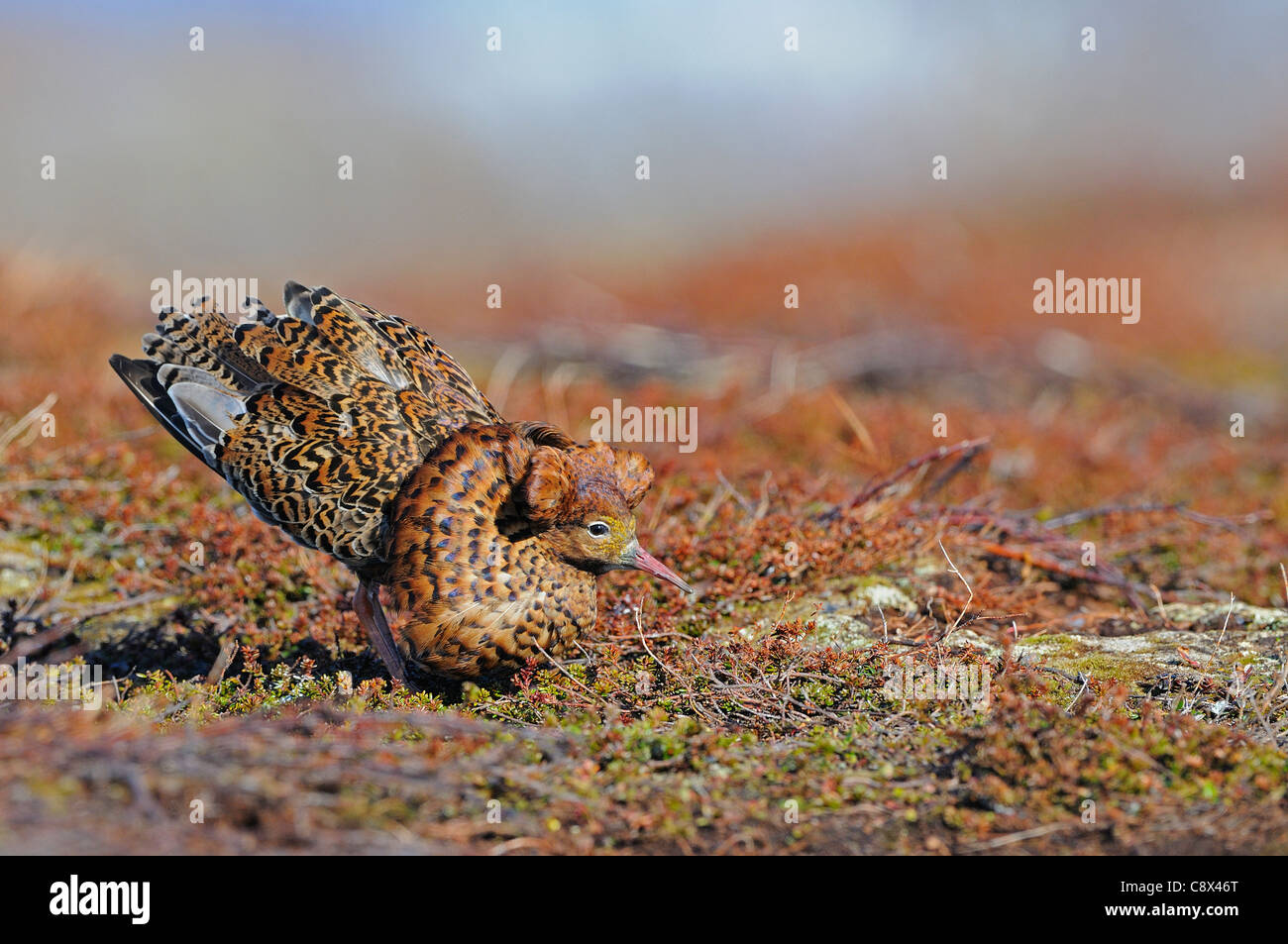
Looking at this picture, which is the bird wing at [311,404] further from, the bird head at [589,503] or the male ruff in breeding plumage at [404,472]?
the bird head at [589,503]

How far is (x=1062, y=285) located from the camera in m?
16.4

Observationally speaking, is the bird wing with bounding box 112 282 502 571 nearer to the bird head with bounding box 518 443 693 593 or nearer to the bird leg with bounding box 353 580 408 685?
the bird leg with bounding box 353 580 408 685

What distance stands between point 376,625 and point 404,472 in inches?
34.0

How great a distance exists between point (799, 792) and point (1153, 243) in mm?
17944

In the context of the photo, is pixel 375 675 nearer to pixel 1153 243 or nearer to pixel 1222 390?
pixel 1222 390

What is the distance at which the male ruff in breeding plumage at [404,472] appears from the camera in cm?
505

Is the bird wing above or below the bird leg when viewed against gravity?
above

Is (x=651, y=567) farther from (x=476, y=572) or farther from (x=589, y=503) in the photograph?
(x=476, y=572)

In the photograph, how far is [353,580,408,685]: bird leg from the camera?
18.6 ft

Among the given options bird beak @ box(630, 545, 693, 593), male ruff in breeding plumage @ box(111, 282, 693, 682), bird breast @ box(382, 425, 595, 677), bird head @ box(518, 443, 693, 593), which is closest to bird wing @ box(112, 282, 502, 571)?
male ruff in breeding plumage @ box(111, 282, 693, 682)

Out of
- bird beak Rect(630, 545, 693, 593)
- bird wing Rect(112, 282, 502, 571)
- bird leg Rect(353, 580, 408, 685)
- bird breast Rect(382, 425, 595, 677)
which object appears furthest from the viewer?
bird leg Rect(353, 580, 408, 685)

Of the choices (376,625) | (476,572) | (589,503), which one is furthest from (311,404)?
(589,503)

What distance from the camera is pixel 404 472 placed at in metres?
5.34

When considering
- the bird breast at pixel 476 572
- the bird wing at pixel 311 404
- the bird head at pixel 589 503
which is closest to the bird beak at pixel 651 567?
the bird head at pixel 589 503
